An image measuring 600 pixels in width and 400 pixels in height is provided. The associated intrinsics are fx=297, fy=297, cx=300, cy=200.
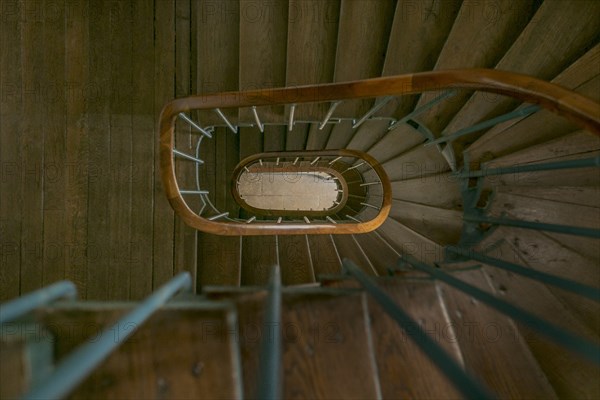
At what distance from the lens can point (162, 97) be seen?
2164mm

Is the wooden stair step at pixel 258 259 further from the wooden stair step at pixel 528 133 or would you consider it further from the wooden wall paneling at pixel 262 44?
the wooden stair step at pixel 528 133

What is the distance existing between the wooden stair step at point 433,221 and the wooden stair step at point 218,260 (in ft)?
5.17

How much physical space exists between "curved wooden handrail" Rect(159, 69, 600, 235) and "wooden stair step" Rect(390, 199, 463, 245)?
118 centimetres

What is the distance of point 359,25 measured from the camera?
1.70 meters

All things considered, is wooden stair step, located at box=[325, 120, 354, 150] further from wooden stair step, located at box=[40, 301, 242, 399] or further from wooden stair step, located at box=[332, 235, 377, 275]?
wooden stair step, located at box=[40, 301, 242, 399]

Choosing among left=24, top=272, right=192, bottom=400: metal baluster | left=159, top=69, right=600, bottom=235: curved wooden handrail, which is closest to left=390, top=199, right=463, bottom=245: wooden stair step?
left=159, top=69, right=600, bottom=235: curved wooden handrail

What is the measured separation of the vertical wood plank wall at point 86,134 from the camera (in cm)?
208

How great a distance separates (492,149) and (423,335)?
5.19 ft

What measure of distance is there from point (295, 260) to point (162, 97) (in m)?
1.56

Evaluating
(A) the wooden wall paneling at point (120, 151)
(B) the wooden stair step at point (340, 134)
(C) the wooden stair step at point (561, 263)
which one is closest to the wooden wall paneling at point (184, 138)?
(A) the wooden wall paneling at point (120, 151)

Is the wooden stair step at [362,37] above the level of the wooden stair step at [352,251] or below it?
above

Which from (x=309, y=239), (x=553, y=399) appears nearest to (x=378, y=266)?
(x=309, y=239)

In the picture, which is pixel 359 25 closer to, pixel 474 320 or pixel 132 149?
pixel 474 320

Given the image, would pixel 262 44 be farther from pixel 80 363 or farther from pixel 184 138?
pixel 80 363
